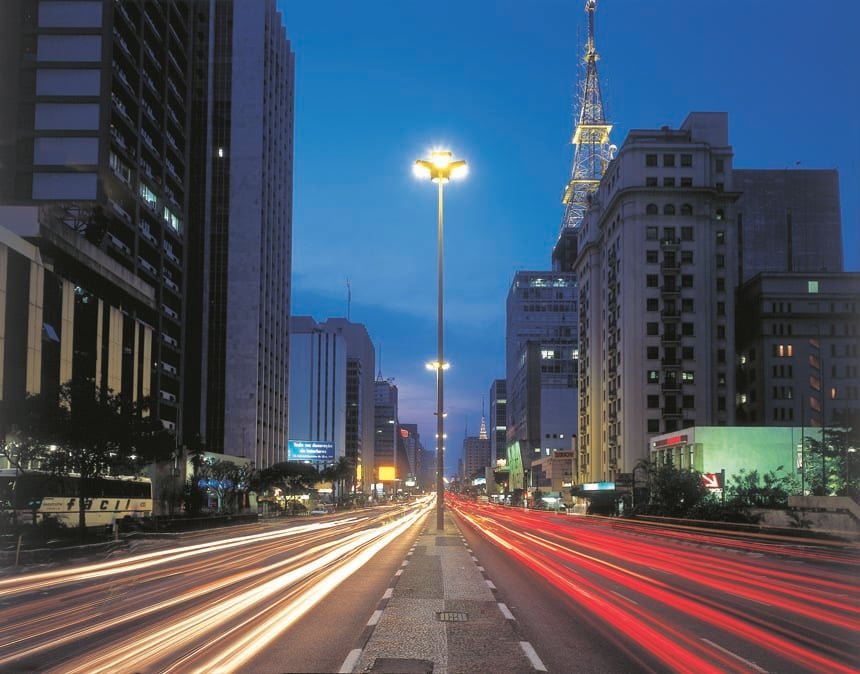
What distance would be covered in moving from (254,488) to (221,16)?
7142cm

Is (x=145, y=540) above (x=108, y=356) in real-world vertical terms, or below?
below

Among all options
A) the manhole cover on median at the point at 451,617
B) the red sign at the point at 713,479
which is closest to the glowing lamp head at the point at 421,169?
the manhole cover on median at the point at 451,617

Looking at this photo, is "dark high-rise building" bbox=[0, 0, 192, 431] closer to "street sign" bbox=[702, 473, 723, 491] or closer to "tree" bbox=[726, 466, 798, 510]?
"tree" bbox=[726, 466, 798, 510]

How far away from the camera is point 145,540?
159ft

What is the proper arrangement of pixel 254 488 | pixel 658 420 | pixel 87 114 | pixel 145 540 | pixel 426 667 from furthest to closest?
1. pixel 254 488
2. pixel 658 420
3. pixel 87 114
4. pixel 145 540
5. pixel 426 667

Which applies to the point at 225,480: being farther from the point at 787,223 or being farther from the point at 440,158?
the point at 787,223

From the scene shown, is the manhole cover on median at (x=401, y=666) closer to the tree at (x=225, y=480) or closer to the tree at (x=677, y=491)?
the tree at (x=677, y=491)

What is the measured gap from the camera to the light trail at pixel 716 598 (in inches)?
535

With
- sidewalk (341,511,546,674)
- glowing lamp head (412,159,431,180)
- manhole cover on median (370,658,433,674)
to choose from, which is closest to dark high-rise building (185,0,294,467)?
glowing lamp head (412,159,431,180)

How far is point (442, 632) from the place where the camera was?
576 inches

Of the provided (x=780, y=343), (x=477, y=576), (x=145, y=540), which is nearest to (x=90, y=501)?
(x=145, y=540)

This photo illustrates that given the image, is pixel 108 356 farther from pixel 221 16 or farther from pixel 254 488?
pixel 221 16

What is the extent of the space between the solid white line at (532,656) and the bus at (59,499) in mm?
32467

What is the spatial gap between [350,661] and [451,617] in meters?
4.62
